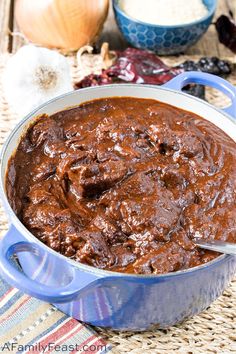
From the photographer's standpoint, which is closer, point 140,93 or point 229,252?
point 229,252

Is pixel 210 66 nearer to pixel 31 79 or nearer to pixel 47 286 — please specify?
pixel 31 79

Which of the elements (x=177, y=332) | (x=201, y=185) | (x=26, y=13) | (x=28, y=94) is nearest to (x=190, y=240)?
(x=201, y=185)

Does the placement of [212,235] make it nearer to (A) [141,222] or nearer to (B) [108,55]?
(A) [141,222]

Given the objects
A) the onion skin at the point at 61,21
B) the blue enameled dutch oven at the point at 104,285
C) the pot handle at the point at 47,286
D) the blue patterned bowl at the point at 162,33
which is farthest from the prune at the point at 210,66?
the pot handle at the point at 47,286

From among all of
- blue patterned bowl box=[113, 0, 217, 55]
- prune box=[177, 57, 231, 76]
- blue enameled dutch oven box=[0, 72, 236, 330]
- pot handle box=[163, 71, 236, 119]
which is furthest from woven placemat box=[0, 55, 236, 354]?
blue patterned bowl box=[113, 0, 217, 55]

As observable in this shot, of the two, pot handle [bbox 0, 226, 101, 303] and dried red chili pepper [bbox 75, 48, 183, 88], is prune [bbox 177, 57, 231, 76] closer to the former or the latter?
dried red chili pepper [bbox 75, 48, 183, 88]
